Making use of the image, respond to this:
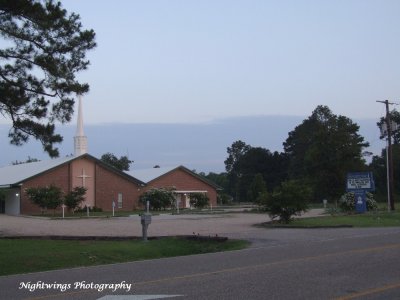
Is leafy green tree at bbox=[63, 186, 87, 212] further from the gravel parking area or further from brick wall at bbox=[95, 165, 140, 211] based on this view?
the gravel parking area

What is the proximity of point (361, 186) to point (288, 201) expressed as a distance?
35.4ft

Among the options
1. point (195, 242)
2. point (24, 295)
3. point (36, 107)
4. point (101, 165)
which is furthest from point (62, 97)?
point (101, 165)

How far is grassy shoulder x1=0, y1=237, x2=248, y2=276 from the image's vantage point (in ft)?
48.0

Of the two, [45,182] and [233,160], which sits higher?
[233,160]

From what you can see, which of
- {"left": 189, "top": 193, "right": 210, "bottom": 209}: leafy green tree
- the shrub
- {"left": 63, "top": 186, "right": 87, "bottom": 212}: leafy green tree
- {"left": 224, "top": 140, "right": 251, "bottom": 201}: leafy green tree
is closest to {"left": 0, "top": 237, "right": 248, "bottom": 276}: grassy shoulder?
the shrub

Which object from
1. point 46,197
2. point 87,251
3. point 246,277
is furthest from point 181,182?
point 246,277

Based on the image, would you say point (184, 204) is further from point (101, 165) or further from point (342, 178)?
point (342, 178)

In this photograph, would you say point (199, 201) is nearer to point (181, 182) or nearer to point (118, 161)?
point (181, 182)

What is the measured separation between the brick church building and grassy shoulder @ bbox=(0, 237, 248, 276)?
36.1m

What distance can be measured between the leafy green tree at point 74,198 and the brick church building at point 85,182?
11.9 ft

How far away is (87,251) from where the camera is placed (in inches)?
648

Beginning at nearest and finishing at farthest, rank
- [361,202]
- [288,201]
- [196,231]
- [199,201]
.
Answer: [196,231]
[288,201]
[361,202]
[199,201]

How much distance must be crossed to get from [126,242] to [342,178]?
5192 centimetres

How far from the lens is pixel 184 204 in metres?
68.2
